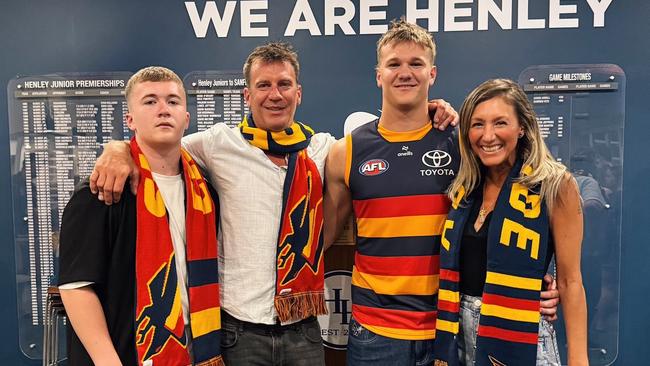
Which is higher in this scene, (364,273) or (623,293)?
(364,273)

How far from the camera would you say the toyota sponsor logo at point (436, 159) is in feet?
6.38

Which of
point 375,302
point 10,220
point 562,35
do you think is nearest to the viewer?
point 375,302

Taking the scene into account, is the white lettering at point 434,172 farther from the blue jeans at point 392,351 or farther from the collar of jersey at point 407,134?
the blue jeans at point 392,351

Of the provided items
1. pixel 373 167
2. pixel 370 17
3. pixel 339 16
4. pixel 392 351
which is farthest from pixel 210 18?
pixel 392 351

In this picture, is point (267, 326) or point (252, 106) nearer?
point (267, 326)

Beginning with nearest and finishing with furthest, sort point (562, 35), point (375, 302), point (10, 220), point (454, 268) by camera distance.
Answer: point (454, 268), point (375, 302), point (562, 35), point (10, 220)

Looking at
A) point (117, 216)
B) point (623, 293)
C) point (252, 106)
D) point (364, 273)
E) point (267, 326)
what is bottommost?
point (623, 293)

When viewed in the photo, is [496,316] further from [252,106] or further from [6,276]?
[6,276]

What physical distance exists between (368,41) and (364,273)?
5.21 feet

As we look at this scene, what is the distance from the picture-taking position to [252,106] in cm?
197

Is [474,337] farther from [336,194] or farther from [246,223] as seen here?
[246,223]

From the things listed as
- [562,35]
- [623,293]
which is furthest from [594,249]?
[562,35]

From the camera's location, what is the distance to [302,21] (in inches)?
119

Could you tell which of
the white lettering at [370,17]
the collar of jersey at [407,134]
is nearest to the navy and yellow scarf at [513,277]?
the collar of jersey at [407,134]
